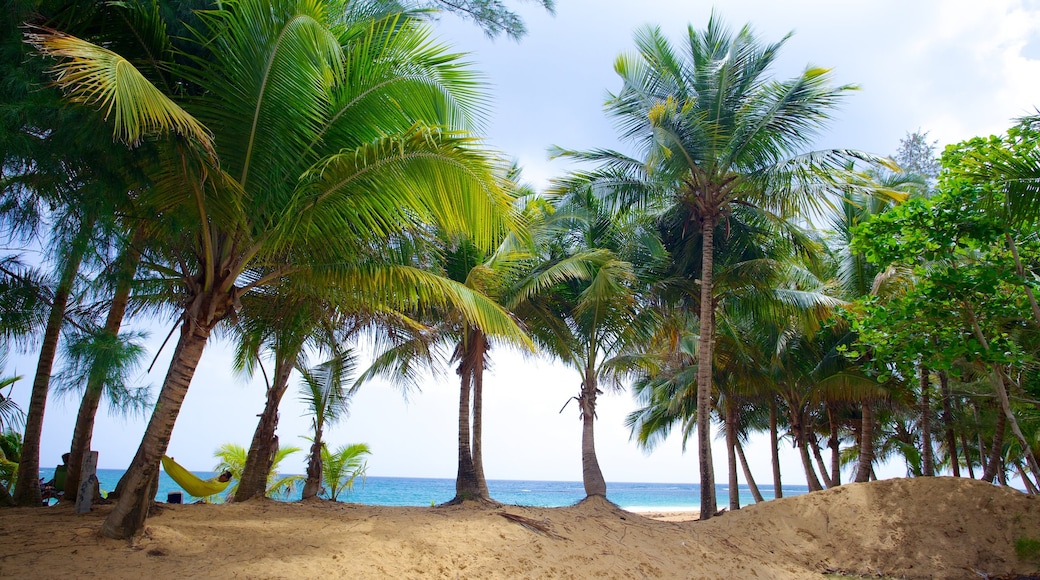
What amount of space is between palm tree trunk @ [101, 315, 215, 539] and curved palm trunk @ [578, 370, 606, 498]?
8.38 meters

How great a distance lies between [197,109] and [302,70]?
1114 millimetres

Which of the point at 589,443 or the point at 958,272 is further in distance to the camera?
the point at 589,443

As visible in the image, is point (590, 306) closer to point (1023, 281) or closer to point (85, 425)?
point (1023, 281)

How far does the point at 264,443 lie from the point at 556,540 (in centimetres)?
498

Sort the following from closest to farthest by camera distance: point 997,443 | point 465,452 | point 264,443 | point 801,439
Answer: point 264,443 < point 465,452 < point 997,443 < point 801,439

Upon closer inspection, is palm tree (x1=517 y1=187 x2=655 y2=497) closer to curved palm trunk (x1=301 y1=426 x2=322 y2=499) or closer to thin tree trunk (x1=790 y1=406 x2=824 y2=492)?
curved palm trunk (x1=301 y1=426 x2=322 y2=499)

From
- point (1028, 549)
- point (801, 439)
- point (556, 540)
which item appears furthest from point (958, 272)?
point (801, 439)

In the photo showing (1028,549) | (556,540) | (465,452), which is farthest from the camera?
(465,452)

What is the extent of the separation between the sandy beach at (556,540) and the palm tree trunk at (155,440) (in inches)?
7.3

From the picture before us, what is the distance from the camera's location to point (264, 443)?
10.7 meters

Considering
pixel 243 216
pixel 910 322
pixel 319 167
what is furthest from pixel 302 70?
pixel 910 322

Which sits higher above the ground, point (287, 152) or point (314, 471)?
point (287, 152)

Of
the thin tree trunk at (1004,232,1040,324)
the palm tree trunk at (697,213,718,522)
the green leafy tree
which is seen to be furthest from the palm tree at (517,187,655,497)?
the thin tree trunk at (1004,232,1040,324)

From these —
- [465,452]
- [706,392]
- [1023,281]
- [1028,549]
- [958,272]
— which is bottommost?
[1028,549]
